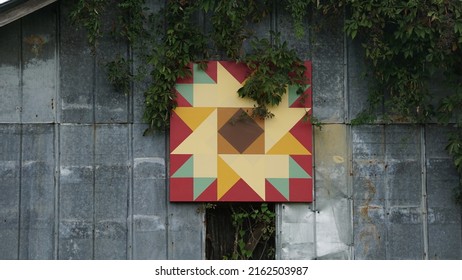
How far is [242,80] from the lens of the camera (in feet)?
32.0

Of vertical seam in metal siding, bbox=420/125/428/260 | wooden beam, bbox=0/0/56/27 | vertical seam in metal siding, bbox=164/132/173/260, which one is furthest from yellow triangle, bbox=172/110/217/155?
vertical seam in metal siding, bbox=420/125/428/260

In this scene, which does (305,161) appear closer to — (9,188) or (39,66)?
(39,66)

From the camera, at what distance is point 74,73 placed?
32.1 feet

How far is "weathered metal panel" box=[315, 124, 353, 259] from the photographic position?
9695 millimetres

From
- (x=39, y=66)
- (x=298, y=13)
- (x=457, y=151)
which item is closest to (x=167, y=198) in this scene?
(x=39, y=66)

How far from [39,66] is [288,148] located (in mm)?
3289

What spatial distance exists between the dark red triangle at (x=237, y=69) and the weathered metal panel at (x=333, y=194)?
1.16 m

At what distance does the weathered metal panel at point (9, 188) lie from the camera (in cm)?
955

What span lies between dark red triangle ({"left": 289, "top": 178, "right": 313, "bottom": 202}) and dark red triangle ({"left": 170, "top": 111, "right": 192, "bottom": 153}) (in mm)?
1435

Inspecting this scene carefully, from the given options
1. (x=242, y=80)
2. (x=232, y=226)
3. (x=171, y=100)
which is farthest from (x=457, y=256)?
(x=171, y=100)

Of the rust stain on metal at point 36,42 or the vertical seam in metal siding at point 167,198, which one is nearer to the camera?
the vertical seam in metal siding at point 167,198

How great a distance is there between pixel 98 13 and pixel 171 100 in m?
1.38

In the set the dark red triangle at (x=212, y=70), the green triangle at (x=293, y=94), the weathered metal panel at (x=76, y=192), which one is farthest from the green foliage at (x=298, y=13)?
the weathered metal panel at (x=76, y=192)

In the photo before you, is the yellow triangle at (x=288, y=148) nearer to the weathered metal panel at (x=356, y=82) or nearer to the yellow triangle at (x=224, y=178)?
the yellow triangle at (x=224, y=178)
